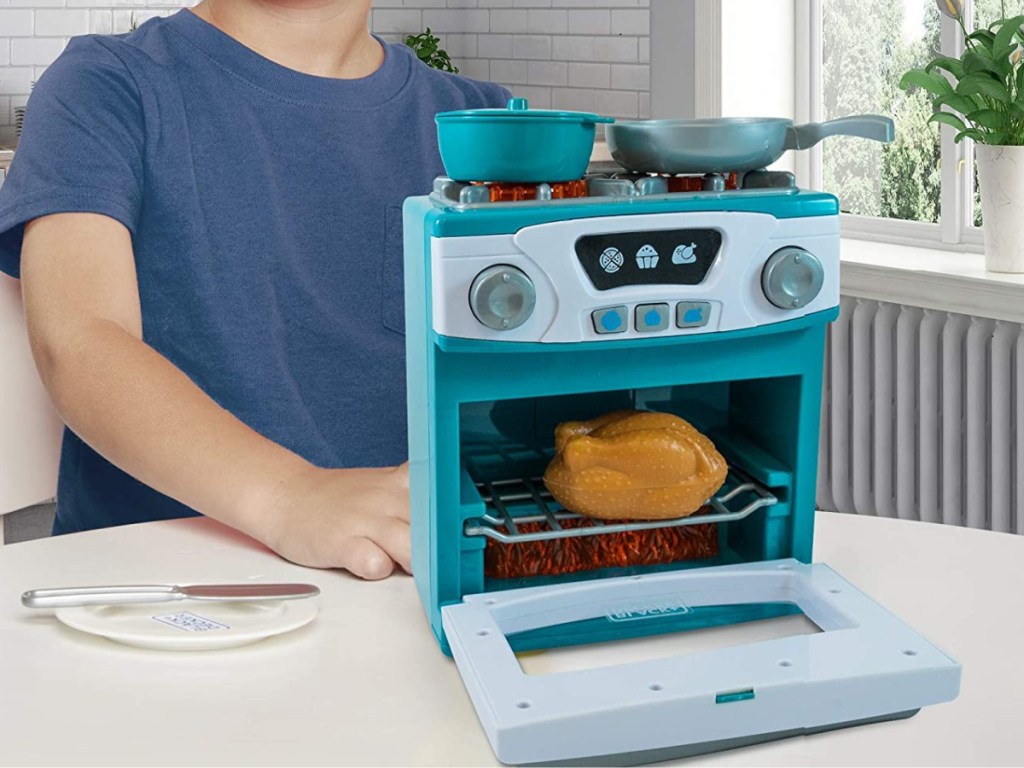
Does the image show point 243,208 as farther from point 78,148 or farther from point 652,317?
point 652,317

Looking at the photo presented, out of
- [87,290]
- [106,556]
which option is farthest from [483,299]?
[87,290]

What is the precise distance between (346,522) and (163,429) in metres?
0.23

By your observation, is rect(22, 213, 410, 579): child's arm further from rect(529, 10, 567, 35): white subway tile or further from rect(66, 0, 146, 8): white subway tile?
rect(66, 0, 146, 8): white subway tile

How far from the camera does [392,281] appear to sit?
170cm

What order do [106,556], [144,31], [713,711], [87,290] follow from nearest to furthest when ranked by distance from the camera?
[713,711], [106,556], [87,290], [144,31]

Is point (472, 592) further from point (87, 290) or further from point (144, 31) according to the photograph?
point (144, 31)

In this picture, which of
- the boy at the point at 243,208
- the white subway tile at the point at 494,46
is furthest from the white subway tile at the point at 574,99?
the boy at the point at 243,208

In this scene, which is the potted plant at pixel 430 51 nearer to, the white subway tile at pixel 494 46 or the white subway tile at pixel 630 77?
the white subway tile at pixel 494 46

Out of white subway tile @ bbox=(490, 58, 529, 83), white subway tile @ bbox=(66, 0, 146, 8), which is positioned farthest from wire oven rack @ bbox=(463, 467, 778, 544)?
white subway tile @ bbox=(66, 0, 146, 8)

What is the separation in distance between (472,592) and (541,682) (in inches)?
6.2

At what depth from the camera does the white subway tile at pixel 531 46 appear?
471cm

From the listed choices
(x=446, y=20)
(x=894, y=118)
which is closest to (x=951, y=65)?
(x=894, y=118)

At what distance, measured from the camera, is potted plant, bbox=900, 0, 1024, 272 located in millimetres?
2783

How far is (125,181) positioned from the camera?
4.83 ft
